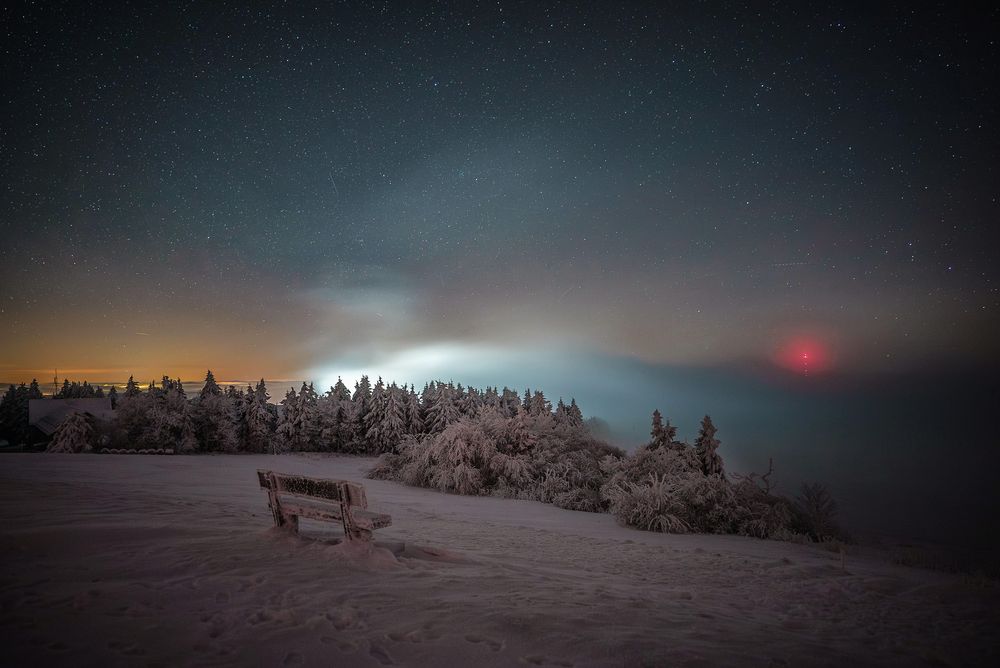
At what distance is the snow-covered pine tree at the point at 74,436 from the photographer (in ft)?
94.2

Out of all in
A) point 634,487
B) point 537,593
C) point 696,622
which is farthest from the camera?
point 634,487

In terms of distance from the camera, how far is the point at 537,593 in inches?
223

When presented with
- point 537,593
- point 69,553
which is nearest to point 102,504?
point 69,553

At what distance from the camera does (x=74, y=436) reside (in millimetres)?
29000

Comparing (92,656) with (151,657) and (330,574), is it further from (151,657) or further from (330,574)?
(330,574)

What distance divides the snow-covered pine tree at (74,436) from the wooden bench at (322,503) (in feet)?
105

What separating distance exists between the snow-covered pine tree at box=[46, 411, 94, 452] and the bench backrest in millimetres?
31962

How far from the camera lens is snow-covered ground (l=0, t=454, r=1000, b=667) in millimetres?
3936

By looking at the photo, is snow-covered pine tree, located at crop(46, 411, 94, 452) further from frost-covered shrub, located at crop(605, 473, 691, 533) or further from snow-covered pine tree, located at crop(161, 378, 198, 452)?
frost-covered shrub, located at crop(605, 473, 691, 533)

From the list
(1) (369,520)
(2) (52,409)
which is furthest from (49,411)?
(1) (369,520)

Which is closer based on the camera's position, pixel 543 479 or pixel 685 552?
pixel 685 552

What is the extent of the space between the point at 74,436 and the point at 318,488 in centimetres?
3377

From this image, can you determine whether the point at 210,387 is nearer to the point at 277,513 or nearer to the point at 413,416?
the point at 413,416

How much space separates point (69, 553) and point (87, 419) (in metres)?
33.7
